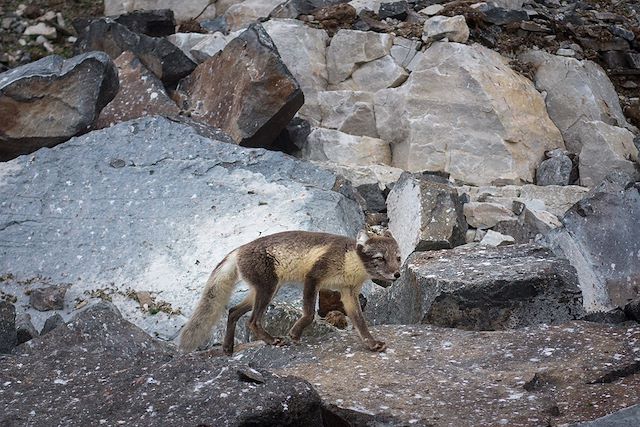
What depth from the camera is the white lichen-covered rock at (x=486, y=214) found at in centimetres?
1259

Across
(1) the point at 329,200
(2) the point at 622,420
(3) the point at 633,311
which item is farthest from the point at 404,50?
(2) the point at 622,420

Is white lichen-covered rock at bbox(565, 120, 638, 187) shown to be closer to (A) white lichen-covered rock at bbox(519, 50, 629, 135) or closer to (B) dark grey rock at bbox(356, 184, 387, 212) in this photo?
(A) white lichen-covered rock at bbox(519, 50, 629, 135)

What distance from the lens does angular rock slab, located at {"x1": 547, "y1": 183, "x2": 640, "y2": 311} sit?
9789 millimetres

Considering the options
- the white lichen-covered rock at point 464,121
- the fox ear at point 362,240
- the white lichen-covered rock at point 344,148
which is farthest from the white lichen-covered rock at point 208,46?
the fox ear at point 362,240

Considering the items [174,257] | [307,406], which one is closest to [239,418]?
[307,406]

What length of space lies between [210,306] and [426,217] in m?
4.72

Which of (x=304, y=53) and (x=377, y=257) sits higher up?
(x=377, y=257)

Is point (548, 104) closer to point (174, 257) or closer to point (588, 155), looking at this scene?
point (588, 155)

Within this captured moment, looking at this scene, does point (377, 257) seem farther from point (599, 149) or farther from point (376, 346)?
point (599, 149)

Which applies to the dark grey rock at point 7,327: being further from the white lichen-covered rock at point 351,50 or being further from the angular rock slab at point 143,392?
the white lichen-covered rock at point 351,50

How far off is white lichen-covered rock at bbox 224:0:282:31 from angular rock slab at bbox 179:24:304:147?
3262mm

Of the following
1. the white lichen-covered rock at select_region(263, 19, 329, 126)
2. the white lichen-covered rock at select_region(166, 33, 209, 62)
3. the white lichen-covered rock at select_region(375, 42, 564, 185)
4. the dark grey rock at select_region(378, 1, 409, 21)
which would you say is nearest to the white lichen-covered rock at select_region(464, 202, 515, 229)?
the white lichen-covered rock at select_region(375, 42, 564, 185)

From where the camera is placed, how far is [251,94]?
13.5 meters

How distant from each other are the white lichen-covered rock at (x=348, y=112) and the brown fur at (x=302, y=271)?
7.56 m
